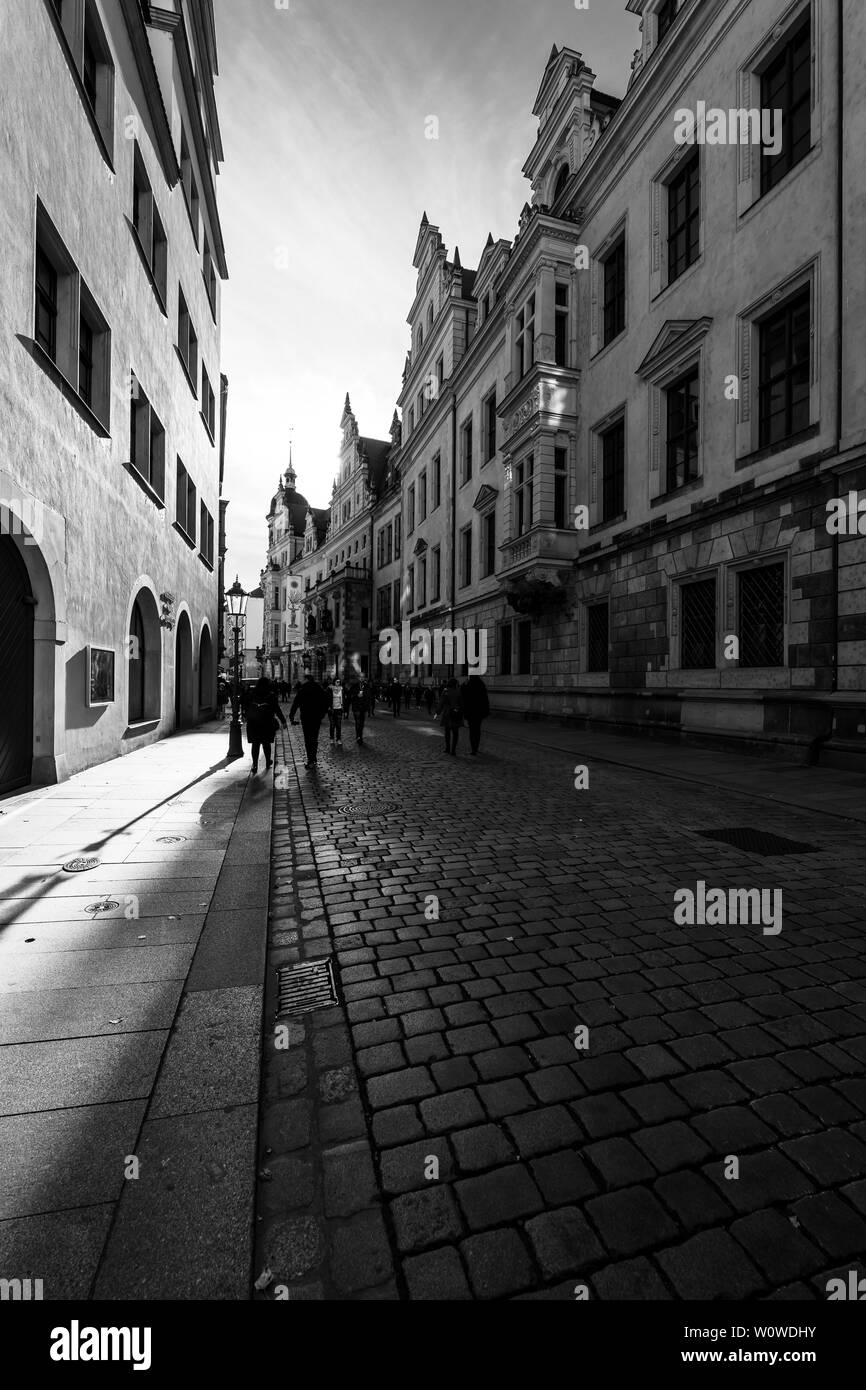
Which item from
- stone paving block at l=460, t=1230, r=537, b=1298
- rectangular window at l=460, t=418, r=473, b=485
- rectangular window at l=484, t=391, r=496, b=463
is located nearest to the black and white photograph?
stone paving block at l=460, t=1230, r=537, b=1298

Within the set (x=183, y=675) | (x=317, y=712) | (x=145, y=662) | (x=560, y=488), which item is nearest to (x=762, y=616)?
(x=317, y=712)

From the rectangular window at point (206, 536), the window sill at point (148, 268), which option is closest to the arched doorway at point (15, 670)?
the window sill at point (148, 268)

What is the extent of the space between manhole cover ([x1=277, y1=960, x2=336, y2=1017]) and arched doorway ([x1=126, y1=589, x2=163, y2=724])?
11.2 meters

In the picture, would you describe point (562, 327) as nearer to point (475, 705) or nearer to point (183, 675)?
point (475, 705)

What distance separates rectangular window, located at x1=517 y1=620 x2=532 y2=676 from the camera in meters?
24.2

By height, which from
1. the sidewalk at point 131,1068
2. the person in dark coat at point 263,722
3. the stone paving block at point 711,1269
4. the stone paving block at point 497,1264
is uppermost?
the person in dark coat at point 263,722

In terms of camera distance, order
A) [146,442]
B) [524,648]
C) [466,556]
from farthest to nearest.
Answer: [466,556]
[524,648]
[146,442]

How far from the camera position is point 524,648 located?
2461 cm

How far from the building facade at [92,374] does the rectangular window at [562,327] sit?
38.0ft

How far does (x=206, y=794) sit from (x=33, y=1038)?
18.9 ft

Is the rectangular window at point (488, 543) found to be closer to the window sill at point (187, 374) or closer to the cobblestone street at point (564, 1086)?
the window sill at point (187, 374)

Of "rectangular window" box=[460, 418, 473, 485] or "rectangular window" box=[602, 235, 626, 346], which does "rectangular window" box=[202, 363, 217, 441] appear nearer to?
"rectangular window" box=[460, 418, 473, 485]

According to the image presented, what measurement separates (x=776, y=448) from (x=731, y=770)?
674 centimetres

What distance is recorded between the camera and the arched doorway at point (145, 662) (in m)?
13.6
